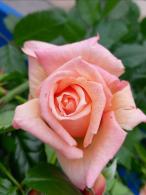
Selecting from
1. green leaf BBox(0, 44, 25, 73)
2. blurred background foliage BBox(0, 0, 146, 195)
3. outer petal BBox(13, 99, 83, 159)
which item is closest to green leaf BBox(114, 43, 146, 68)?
blurred background foliage BBox(0, 0, 146, 195)

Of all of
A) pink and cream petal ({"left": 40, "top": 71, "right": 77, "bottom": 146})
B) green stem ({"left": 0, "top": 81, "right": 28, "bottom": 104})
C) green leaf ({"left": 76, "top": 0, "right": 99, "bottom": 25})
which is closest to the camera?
pink and cream petal ({"left": 40, "top": 71, "right": 77, "bottom": 146})

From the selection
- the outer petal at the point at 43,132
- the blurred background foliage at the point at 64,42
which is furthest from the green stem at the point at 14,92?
the outer petal at the point at 43,132

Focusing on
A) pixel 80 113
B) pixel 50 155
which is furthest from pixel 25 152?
pixel 80 113

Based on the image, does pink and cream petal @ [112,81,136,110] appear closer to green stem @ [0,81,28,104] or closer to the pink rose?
the pink rose

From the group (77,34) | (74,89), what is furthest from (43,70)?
(77,34)

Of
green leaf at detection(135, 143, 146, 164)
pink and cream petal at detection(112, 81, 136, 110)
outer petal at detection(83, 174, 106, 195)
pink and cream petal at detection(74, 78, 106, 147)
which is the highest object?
pink and cream petal at detection(74, 78, 106, 147)

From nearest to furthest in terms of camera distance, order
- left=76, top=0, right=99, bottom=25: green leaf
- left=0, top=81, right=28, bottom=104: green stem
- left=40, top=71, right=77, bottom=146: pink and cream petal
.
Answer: left=40, top=71, right=77, bottom=146: pink and cream petal
left=0, top=81, right=28, bottom=104: green stem
left=76, top=0, right=99, bottom=25: green leaf
